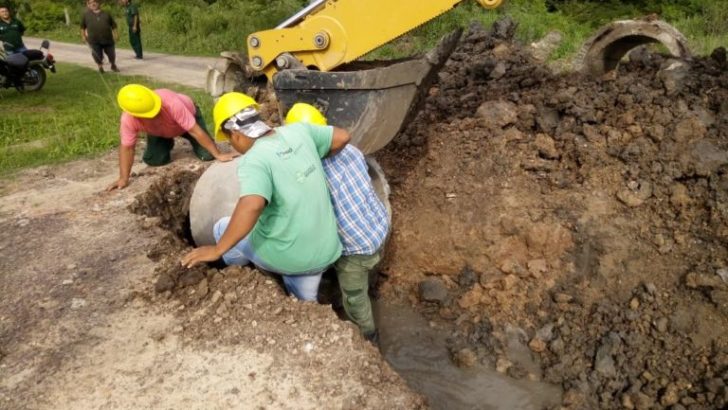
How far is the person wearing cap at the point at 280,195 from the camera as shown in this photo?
2.96 metres

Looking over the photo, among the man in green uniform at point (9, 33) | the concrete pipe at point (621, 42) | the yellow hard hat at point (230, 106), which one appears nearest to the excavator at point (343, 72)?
the yellow hard hat at point (230, 106)

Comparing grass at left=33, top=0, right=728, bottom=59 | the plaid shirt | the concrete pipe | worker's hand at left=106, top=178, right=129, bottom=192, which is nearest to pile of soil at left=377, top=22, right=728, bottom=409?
the concrete pipe

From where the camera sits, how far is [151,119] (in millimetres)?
5016

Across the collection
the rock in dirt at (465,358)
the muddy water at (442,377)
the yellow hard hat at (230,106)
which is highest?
the yellow hard hat at (230,106)

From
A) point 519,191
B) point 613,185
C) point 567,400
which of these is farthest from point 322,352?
point 613,185

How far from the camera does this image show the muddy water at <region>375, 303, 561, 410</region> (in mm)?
3904

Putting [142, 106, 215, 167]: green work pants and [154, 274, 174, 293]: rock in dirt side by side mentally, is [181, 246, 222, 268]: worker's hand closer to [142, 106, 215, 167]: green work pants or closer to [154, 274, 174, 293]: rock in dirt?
[154, 274, 174, 293]: rock in dirt

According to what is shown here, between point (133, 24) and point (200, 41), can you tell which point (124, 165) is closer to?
point (133, 24)

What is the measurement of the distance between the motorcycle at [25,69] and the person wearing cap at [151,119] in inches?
239

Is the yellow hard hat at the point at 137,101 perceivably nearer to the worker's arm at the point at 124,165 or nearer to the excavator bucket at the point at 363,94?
the worker's arm at the point at 124,165

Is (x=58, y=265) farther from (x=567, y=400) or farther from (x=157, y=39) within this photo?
(x=157, y=39)

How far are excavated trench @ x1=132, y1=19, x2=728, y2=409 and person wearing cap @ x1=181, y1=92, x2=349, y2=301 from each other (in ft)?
1.21

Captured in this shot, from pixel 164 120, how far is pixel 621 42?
16.7ft

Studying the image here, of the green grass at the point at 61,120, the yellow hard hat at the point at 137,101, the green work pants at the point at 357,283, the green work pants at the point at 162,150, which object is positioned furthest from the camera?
the green grass at the point at 61,120
